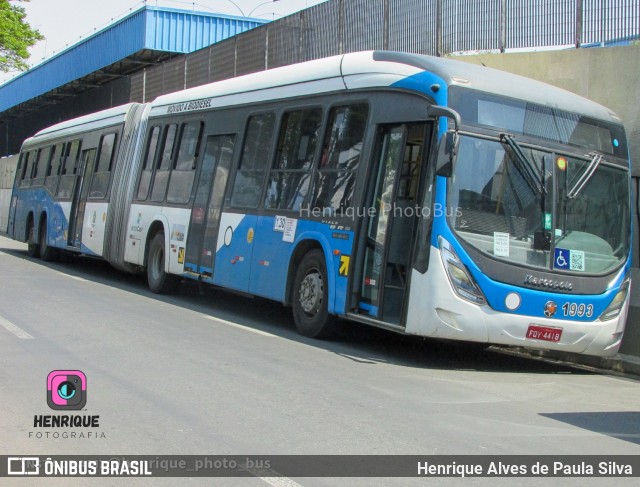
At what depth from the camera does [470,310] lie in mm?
9070

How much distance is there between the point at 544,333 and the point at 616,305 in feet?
3.68

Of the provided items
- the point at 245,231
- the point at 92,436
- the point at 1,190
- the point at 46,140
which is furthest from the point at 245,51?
the point at 1,190

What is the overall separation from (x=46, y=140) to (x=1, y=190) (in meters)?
25.7

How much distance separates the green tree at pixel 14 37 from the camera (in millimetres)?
38188

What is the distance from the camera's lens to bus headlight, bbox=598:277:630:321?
32.1 feet

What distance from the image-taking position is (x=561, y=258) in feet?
31.3

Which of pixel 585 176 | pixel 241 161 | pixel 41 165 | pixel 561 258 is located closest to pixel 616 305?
pixel 561 258

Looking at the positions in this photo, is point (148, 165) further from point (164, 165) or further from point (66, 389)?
point (66, 389)

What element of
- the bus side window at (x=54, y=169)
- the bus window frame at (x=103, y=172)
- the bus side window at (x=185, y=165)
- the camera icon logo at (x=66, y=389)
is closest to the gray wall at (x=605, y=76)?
the bus side window at (x=185, y=165)

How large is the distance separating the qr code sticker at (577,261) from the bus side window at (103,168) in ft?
37.9

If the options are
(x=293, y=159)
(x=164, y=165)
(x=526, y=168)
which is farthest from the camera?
(x=164, y=165)

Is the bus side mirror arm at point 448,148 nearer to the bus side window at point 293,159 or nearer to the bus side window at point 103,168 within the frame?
the bus side window at point 293,159

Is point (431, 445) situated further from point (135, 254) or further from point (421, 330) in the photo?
point (135, 254)
